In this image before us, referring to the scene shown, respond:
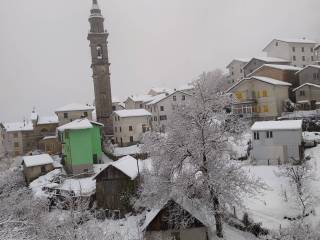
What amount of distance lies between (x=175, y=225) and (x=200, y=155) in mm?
5216

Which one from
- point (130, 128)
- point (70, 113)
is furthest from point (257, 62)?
point (70, 113)

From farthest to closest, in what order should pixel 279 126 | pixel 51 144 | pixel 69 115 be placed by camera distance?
1. pixel 69 115
2. pixel 51 144
3. pixel 279 126

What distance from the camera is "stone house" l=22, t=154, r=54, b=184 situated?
133 ft

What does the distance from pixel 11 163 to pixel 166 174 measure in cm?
3783

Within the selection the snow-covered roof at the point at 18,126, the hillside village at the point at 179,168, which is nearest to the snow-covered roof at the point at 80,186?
the hillside village at the point at 179,168

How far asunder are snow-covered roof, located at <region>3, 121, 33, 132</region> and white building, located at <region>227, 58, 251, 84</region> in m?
43.3

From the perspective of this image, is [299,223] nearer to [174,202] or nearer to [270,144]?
[174,202]

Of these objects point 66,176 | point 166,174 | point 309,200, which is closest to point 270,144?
point 309,200

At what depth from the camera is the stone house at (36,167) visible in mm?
40438

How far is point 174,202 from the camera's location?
2208 cm

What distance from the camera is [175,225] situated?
22188 millimetres

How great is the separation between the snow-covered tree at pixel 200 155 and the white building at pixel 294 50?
54072 millimetres

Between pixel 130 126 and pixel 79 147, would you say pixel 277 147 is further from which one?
pixel 130 126

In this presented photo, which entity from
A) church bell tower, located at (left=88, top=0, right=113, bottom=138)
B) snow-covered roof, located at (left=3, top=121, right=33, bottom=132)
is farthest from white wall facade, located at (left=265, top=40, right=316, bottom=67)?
snow-covered roof, located at (left=3, top=121, right=33, bottom=132)
